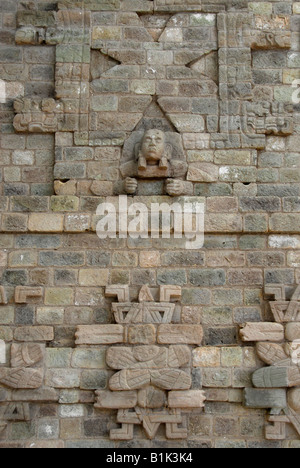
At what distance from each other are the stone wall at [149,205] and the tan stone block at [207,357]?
0.04 ft

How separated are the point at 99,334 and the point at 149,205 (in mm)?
1222

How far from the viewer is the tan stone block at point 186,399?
4.91 m

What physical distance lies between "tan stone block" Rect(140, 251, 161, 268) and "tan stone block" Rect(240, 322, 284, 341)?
94cm

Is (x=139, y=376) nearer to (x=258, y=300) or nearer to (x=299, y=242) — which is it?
(x=258, y=300)

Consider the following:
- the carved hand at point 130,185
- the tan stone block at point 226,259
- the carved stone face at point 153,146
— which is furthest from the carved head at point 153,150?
the tan stone block at point 226,259

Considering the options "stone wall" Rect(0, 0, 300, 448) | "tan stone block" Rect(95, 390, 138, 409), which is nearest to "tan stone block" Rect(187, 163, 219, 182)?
"stone wall" Rect(0, 0, 300, 448)

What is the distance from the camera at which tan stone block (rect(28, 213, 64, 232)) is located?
209 inches

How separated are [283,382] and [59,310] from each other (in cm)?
197

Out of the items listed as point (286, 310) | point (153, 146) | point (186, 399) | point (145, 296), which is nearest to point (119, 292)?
point (145, 296)

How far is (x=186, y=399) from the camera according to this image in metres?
4.92

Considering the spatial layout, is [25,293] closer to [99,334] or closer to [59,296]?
[59,296]

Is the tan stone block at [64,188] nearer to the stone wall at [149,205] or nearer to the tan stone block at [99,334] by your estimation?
the stone wall at [149,205]

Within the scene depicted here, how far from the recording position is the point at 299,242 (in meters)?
5.33

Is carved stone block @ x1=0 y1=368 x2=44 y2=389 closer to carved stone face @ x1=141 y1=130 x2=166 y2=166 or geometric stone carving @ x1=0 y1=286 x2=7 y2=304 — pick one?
geometric stone carving @ x1=0 y1=286 x2=7 y2=304
